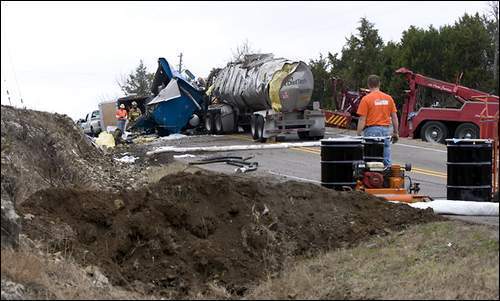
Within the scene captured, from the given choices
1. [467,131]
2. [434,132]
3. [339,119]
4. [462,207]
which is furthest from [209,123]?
[462,207]

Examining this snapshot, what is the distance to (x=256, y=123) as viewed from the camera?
85.9 ft

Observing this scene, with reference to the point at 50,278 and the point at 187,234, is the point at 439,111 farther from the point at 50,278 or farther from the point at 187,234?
the point at 50,278

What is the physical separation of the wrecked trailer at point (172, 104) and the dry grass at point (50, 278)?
76.2ft

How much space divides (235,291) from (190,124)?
25.4 metres

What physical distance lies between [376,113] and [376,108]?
8 centimetres

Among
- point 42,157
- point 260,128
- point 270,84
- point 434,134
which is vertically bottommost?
point 434,134

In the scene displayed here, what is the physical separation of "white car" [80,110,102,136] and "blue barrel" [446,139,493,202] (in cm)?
3266

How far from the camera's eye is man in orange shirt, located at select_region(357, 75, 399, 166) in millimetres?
11828

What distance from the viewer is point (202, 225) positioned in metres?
8.58

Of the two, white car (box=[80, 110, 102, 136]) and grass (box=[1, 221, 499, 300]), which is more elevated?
grass (box=[1, 221, 499, 300])

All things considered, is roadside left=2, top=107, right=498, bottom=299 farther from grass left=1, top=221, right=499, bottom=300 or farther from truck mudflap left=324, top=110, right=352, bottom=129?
truck mudflap left=324, top=110, right=352, bottom=129

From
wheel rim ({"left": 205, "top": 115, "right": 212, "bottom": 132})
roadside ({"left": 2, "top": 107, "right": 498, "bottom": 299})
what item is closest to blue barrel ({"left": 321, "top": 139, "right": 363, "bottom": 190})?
roadside ({"left": 2, "top": 107, "right": 498, "bottom": 299})

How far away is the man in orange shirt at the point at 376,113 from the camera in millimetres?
11828

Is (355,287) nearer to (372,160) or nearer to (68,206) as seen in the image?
(68,206)
